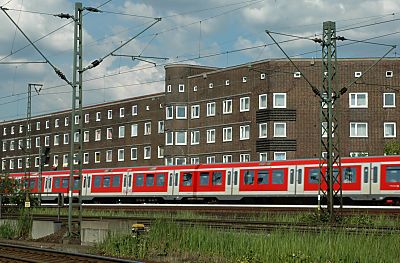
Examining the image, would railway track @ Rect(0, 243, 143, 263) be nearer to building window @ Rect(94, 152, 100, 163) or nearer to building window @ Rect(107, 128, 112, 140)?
building window @ Rect(107, 128, 112, 140)

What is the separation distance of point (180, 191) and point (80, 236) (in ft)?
75.8

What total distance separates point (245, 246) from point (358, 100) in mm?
44217

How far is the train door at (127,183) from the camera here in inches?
1981

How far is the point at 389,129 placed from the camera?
58.4 meters

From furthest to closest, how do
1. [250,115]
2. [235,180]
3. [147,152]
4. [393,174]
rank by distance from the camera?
1. [147,152]
2. [250,115]
3. [235,180]
4. [393,174]

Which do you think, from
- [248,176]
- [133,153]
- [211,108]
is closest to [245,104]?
[211,108]

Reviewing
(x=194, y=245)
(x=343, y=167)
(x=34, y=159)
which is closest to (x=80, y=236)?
(x=194, y=245)

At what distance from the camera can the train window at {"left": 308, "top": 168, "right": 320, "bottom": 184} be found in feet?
129

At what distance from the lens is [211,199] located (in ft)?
149

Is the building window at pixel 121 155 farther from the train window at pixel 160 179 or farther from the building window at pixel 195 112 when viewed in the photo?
the train window at pixel 160 179

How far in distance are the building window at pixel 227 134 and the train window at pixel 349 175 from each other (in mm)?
25961

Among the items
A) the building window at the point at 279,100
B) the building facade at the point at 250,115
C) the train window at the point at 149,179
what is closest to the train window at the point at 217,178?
the train window at the point at 149,179

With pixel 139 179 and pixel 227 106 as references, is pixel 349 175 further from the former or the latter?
pixel 227 106

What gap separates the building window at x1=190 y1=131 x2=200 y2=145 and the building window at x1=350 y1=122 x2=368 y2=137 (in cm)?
1558
